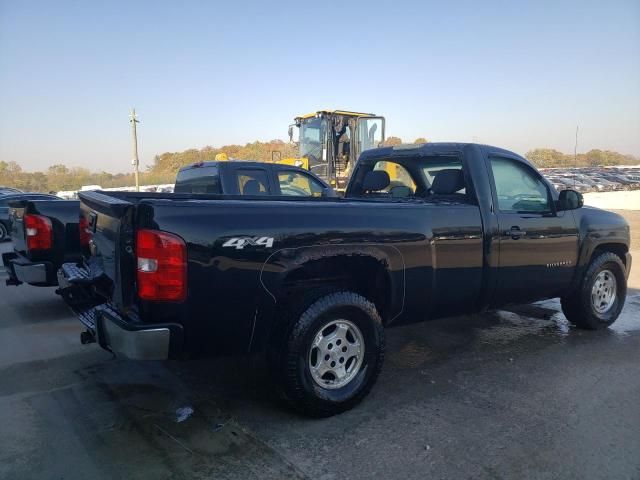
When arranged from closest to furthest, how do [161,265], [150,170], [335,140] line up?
[161,265]
[335,140]
[150,170]

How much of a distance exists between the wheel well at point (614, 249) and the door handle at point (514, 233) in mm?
1410

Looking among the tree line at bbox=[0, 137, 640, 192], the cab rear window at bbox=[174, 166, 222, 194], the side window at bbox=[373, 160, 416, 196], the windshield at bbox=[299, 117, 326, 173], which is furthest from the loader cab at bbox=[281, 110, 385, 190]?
the tree line at bbox=[0, 137, 640, 192]

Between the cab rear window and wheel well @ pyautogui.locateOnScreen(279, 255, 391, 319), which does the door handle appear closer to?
wheel well @ pyautogui.locateOnScreen(279, 255, 391, 319)

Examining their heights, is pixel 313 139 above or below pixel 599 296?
above

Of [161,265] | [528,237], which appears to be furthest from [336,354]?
[528,237]

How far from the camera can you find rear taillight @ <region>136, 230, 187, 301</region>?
2.86 meters

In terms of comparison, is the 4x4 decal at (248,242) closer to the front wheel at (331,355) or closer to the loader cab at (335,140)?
the front wheel at (331,355)

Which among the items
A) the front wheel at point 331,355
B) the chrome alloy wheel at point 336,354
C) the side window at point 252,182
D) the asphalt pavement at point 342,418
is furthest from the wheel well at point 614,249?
the side window at point 252,182

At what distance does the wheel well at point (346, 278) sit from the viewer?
11.6ft

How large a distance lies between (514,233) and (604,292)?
1.92 meters

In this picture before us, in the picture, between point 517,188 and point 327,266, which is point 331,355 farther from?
point 517,188

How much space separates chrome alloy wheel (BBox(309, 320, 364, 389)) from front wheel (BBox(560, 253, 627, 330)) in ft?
9.75

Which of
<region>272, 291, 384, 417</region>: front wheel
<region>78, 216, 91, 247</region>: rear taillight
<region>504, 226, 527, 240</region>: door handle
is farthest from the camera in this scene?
<region>504, 226, 527, 240</region>: door handle

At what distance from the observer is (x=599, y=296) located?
5.66 meters
